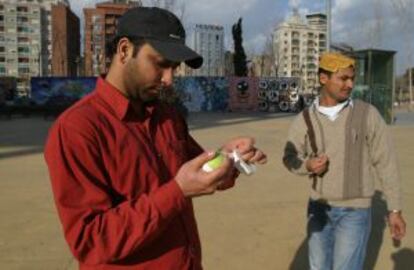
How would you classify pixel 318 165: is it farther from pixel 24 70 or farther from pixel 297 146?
pixel 24 70

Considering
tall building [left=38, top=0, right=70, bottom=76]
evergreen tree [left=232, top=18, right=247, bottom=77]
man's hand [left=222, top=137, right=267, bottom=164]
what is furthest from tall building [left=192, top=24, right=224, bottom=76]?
man's hand [left=222, top=137, right=267, bottom=164]

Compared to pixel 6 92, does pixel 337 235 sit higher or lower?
lower

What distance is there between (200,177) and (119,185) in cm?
33

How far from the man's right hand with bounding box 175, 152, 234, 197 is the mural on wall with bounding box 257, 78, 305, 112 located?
157 feet

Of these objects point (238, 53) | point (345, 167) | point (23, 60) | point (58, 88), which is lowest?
point (345, 167)

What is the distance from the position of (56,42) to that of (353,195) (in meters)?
78.5

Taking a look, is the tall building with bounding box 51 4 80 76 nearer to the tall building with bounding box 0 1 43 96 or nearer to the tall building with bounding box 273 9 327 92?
the tall building with bounding box 0 1 43 96

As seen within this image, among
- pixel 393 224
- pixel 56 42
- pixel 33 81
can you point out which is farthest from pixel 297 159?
pixel 56 42

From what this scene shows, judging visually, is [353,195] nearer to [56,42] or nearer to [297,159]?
[297,159]

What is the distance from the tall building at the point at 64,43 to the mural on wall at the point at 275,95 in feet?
103

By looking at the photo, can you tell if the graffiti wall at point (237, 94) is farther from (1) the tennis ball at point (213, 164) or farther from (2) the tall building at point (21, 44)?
(2) the tall building at point (21, 44)

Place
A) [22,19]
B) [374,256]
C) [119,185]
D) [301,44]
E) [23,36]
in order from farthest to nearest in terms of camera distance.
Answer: [22,19]
[23,36]
[301,44]
[374,256]
[119,185]

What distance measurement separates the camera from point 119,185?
2238 mm

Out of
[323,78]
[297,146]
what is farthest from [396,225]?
[323,78]
